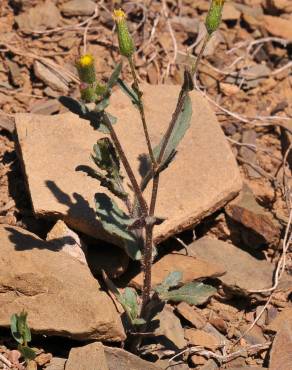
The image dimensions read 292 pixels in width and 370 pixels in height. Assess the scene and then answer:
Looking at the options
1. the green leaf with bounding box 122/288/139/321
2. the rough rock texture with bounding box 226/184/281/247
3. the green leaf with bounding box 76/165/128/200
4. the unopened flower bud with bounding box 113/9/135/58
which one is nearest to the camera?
the unopened flower bud with bounding box 113/9/135/58

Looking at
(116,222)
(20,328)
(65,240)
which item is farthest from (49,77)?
(20,328)

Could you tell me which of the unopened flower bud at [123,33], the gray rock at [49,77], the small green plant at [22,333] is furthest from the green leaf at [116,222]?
the gray rock at [49,77]

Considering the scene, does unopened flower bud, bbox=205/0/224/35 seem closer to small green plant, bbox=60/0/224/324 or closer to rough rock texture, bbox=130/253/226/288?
small green plant, bbox=60/0/224/324

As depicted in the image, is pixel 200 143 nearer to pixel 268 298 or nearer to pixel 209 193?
pixel 209 193

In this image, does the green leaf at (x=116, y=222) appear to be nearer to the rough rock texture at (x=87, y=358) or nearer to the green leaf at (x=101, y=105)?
the rough rock texture at (x=87, y=358)

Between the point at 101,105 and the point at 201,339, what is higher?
the point at 101,105

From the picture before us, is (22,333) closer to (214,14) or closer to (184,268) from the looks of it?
(184,268)

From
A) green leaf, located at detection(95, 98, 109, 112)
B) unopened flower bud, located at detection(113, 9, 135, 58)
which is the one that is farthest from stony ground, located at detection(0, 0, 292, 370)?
unopened flower bud, located at detection(113, 9, 135, 58)
